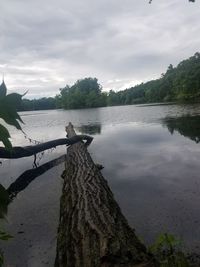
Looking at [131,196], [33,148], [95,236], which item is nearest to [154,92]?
[33,148]

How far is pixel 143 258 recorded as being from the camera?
11.5 feet

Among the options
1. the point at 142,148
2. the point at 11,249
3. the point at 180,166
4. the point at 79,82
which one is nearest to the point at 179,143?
the point at 142,148

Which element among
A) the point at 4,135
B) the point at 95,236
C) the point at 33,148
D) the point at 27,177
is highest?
the point at 4,135

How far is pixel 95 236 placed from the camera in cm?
422

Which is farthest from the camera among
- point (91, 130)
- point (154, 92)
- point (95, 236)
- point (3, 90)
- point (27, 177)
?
point (154, 92)

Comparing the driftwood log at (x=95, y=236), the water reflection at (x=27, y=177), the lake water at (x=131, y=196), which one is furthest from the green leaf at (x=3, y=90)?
the water reflection at (x=27, y=177)

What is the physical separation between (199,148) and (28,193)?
22.5 ft

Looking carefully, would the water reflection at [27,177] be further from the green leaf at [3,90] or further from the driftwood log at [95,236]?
the green leaf at [3,90]

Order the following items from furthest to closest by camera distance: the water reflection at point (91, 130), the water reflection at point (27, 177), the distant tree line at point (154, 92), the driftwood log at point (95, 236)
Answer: the distant tree line at point (154, 92) → the water reflection at point (91, 130) → the water reflection at point (27, 177) → the driftwood log at point (95, 236)

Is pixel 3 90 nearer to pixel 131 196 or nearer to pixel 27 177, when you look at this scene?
pixel 131 196

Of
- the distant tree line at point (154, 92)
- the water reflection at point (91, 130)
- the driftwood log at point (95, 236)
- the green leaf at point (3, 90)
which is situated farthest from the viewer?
the distant tree line at point (154, 92)

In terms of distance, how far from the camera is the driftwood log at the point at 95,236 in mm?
3535

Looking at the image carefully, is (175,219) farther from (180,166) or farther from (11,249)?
(180,166)

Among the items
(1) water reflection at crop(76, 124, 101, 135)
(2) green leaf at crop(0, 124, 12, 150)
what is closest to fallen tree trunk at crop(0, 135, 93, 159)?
(1) water reflection at crop(76, 124, 101, 135)
